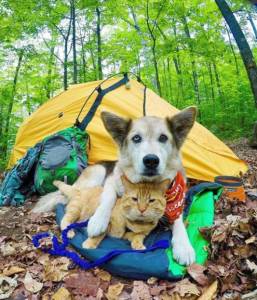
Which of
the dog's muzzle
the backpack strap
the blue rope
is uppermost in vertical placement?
the backpack strap

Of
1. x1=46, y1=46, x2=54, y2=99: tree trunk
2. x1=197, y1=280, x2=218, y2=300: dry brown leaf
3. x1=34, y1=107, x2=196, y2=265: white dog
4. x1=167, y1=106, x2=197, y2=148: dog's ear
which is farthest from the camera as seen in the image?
x1=46, y1=46, x2=54, y2=99: tree trunk

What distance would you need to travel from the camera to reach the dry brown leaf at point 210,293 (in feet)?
8.23

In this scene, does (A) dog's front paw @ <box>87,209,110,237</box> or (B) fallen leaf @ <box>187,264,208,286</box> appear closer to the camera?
(B) fallen leaf @ <box>187,264,208,286</box>

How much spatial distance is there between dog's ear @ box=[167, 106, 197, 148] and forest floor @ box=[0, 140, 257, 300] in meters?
1.20

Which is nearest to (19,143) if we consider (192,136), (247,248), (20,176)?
(20,176)

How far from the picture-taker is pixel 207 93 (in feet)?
67.3

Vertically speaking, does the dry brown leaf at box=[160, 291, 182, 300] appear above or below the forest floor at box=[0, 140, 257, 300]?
below

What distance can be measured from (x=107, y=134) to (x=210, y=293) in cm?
358

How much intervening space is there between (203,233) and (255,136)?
23.0 ft

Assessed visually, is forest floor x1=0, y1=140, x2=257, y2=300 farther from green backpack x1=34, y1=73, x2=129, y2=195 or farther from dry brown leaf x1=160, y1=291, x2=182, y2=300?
green backpack x1=34, y1=73, x2=129, y2=195

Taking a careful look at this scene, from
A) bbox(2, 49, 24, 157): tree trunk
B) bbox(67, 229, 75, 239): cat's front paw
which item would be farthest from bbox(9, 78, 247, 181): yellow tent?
bbox(2, 49, 24, 157): tree trunk

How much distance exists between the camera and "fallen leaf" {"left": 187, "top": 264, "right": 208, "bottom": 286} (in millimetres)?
2702

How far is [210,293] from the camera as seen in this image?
8.32 feet

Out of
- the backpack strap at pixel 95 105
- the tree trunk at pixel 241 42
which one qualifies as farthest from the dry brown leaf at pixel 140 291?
the tree trunk at pixel 241 42
